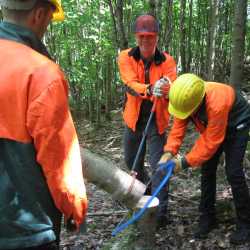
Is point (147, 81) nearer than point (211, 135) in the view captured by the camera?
No

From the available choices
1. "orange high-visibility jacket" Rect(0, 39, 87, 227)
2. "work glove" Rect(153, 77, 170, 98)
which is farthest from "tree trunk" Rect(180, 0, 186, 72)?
"orange high-visibility jacket" Rect(0, 39, 87, 227)

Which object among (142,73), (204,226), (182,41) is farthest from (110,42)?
(204,226)

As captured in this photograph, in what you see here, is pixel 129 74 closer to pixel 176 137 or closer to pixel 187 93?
pixel 176 137

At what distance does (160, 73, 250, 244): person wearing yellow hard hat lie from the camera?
13.2 feet

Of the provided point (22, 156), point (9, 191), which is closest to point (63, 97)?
point (22, 156)

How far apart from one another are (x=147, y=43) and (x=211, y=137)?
1337 millimetres

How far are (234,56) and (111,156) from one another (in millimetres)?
3288

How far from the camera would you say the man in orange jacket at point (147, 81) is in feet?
15.7

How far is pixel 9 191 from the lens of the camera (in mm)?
2145

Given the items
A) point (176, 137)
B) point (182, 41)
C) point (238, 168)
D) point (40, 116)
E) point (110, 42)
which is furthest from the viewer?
point (182, 41)

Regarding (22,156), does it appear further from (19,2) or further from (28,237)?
(19,2)

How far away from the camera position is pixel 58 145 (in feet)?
6.82

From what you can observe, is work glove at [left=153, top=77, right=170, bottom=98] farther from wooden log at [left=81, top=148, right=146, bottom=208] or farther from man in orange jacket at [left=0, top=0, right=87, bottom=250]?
man in orange jacket at [left=0, top=0, right=87, bottom=250]

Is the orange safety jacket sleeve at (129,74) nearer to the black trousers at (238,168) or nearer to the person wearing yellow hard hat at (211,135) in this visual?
the person wearing yellow hard hat at (211,135)
